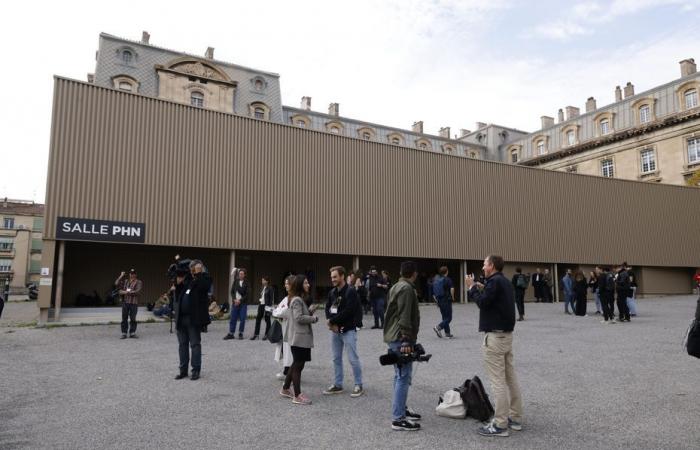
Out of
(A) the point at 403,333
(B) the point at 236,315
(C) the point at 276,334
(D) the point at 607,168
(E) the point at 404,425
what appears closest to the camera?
(E) the point at 404,425

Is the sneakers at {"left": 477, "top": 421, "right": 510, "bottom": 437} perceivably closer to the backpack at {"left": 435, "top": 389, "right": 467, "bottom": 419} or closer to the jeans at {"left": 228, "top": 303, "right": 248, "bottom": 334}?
the backpack at {"left": 435, "top": 389, "right": 467, "bottom": 419}

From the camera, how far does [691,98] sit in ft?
131

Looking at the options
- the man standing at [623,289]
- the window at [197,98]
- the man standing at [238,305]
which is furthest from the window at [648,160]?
the man standing at [238,305]

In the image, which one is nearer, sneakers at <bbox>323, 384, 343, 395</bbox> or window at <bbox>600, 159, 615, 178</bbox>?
sneakers at <bbox>323, 384, 343, 395</bbox>

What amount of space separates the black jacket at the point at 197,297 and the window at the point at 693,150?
45.2m

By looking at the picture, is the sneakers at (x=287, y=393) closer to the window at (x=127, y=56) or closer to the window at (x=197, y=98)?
the window at (x=197, y=98)

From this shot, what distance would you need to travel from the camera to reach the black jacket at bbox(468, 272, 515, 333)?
5.30m

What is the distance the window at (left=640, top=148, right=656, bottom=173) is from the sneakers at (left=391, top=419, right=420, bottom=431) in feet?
154

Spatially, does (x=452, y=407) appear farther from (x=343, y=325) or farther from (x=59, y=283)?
(x=59, y=283)

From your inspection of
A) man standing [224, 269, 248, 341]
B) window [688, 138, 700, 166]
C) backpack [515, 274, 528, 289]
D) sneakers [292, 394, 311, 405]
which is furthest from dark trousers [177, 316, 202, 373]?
window [688, 138, 700, 166]

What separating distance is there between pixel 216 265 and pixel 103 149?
8146 millimetres

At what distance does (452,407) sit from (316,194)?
1692 centimetres

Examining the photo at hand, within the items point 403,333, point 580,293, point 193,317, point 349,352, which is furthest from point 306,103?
point 403,333

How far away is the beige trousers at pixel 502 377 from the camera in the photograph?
516 cm
